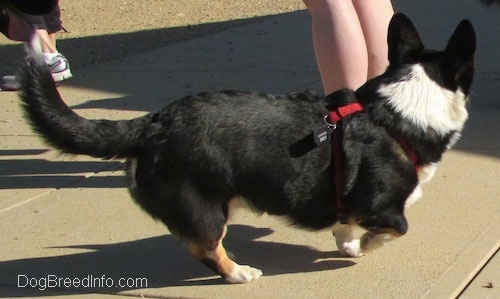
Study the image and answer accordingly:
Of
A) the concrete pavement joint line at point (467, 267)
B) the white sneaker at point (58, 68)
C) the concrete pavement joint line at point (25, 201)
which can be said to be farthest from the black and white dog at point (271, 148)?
the white sneaker at point (58, 68)

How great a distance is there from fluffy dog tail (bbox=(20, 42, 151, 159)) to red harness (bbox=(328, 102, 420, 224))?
2.61 feet

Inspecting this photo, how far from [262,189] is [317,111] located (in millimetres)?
423

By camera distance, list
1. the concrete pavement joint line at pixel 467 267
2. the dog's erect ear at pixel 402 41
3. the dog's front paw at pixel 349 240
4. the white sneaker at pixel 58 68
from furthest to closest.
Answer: the white sneaker at pixel 58 68, the dog's front paw at pixel 349 240, the dog's erect ear at pixel 402 41, the concrete pavement joint line at pixel 467 267

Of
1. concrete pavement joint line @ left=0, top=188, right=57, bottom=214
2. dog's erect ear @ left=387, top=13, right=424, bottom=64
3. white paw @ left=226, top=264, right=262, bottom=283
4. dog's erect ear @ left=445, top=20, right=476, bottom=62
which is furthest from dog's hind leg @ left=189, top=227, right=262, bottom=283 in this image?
concrete pavement joint line @ left=0, top=188, right=57, bottom=214

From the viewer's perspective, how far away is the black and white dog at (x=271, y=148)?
12.6 feet

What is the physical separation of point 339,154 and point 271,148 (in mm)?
289

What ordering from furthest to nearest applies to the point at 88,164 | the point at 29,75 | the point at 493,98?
the point at 493,98 → the point at 88,164 → the point at 29,75

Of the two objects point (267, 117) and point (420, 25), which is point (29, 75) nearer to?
point (267, 117)

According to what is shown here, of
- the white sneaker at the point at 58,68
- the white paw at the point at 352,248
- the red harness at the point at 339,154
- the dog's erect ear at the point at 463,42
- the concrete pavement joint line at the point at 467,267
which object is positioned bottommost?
the concrete pavement joint line at the point at 467,267

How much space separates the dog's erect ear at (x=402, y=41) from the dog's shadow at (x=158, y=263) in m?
0.95

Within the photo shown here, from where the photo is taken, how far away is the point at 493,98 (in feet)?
22.3

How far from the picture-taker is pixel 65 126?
388 cm

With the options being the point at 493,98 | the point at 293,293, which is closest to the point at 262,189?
the point at 293,293

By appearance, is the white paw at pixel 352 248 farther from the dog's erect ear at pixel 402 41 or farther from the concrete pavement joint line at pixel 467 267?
the dog's erect ear at pixel 402 41
